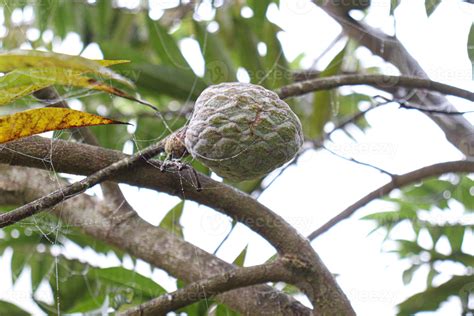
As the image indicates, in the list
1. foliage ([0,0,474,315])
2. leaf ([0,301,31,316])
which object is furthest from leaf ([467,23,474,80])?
leaf ([0,301,31,316])

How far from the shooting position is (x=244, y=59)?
1.82m

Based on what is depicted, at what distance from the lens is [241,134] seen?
94 centimetres

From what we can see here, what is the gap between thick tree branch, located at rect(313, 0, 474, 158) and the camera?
1516mm

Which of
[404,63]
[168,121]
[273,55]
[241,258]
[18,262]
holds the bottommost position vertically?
[241,258]

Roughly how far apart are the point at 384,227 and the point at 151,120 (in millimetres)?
687

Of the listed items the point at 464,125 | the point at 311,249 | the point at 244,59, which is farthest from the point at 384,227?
the point at 311,249

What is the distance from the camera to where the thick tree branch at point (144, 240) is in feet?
4.14

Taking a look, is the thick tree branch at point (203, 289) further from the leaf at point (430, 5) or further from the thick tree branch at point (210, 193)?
the leaf at point (430, 5)

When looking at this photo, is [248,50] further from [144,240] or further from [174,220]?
[144,240]

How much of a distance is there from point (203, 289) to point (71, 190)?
→ 1.01ft

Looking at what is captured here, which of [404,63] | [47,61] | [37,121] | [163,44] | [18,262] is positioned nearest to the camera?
[47,61]

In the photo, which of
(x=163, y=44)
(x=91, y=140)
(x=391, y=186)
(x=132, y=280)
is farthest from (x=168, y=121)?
(x=391, y=186)

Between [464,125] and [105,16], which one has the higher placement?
[105,16]

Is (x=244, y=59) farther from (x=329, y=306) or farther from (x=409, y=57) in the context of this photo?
(x=329, y=306)
